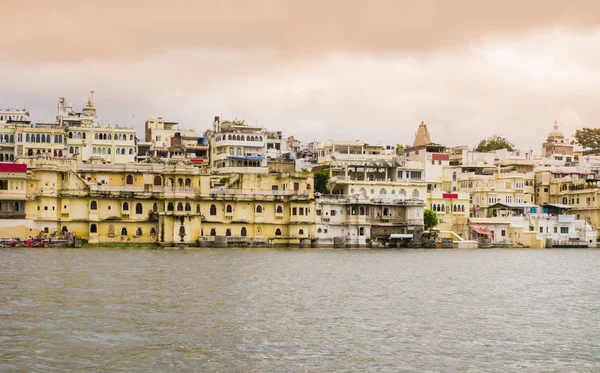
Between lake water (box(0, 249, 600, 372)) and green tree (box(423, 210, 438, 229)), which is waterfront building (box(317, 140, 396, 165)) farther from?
lake water (box(0, 249, 600, 372))

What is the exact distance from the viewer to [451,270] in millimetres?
47406

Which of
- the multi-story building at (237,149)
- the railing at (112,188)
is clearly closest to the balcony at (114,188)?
the railing at (112,188)

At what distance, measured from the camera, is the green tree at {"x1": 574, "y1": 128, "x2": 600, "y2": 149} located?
128125mm

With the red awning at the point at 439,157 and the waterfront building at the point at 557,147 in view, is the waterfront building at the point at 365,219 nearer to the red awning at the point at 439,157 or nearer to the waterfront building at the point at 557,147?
the red awning at the point at 439,157

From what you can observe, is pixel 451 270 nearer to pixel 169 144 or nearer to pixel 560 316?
pixel 560 316

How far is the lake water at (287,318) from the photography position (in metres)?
20.5

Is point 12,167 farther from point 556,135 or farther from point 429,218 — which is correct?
point 556,135

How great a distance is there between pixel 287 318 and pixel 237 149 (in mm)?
57699

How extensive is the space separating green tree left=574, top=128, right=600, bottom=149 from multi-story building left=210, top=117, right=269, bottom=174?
208ft

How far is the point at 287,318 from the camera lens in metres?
26.8

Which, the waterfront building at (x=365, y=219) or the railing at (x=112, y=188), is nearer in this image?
the railing at (x=112, y=188)

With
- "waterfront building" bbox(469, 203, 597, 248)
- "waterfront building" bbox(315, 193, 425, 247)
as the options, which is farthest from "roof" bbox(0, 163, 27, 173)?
"waterfront building" bbox(469, 203, 597, 248)

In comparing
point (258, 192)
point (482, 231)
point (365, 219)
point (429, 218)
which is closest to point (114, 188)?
point (258, 192)

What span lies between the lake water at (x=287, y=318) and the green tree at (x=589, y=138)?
88.4m
